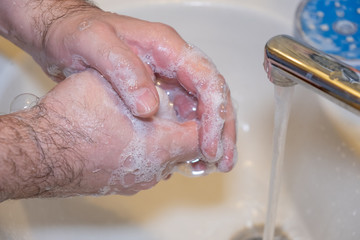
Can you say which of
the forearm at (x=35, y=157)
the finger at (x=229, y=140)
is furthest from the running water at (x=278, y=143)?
the forearm at (x=35, y=157)

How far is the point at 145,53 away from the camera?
1.77 ft

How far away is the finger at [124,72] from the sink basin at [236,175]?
0.69ft

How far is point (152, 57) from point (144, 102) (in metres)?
0.08

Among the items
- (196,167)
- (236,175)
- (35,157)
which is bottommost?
(236,175)

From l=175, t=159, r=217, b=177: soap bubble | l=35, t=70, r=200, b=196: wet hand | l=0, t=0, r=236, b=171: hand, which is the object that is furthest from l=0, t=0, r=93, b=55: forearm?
l=175, t=159, r=217, b=177: soap bubble

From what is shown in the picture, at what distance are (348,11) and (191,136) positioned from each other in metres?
0.32

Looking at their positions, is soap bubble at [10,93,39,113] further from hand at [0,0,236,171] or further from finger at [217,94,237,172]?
finger at [217,94,237,172]

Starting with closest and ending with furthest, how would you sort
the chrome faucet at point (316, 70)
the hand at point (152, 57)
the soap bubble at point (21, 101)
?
the chrome faucet at point (316, 70), the hand at point (152, 57), the soap bubble at point (21, 101)

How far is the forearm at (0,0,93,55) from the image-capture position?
571 mm

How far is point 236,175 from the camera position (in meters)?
0.77

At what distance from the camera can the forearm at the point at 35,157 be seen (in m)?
0.43

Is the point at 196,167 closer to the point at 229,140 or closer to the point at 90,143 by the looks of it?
the point at 229,140

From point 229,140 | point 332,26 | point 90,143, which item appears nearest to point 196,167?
point 229,140

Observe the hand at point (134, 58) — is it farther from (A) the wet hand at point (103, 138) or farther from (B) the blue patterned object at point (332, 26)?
(B) the blue patterned object at point (332, 26)
